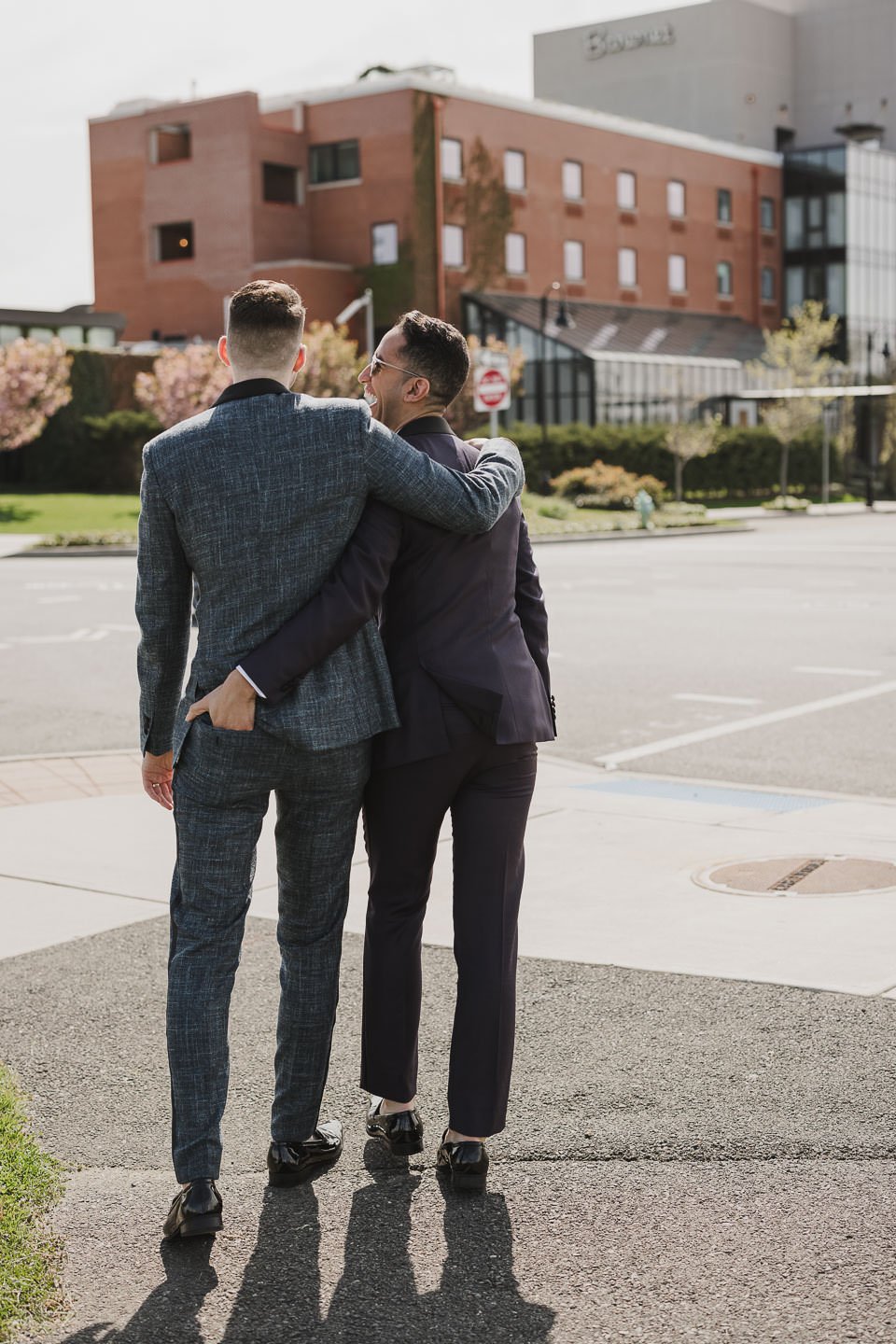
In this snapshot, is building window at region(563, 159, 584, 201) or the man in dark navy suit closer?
the man in dark navy suit

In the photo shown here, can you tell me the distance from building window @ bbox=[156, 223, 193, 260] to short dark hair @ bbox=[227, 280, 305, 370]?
5868 centimetres

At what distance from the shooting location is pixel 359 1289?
3.28 meters

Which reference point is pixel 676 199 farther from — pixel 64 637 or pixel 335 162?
pixel 64 637

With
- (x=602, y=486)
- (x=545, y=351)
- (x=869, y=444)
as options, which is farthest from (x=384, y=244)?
(x=869, y=444)

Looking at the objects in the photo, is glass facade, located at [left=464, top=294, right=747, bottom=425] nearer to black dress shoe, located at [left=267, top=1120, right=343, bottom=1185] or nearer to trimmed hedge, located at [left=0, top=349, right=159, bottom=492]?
trimmed hedge, located at [left=0, top=349, right=159, bottom=492]

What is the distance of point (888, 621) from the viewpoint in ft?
56.9

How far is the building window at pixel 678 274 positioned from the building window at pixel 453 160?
13.6 meters

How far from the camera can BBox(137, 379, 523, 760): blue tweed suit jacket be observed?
3.48m

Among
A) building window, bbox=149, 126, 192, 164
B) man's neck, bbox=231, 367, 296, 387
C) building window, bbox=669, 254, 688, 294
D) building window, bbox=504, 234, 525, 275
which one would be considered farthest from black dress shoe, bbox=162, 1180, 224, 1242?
building window, bbox=669, 254, 688, 294

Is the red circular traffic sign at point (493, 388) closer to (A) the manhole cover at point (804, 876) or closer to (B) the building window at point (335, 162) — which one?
(B) the building window at point (335, 162)

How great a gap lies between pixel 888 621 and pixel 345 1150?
14193 mm

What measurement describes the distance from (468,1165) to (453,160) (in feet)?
187

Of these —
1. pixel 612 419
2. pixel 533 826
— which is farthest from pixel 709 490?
pixel 533 826

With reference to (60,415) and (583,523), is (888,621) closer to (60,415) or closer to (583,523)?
(583,523)
